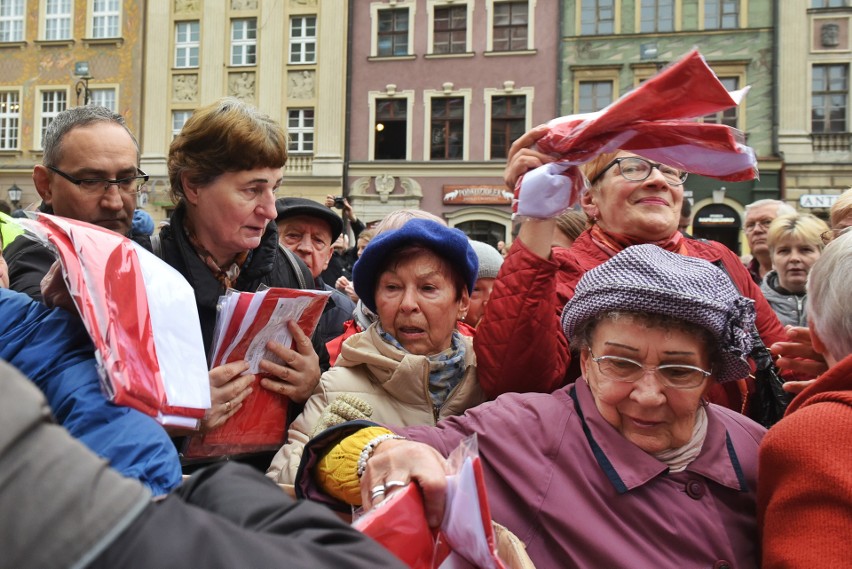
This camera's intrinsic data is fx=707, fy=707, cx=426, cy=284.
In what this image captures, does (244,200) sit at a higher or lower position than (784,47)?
lower

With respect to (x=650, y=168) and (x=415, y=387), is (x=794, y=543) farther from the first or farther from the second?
(x=650, y=168)

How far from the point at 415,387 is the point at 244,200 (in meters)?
0.75

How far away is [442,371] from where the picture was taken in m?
1.97

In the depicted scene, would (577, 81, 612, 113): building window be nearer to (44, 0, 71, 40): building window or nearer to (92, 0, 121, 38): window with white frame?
(92, 0, 121, 38): window with white frame

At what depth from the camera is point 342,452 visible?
1455mm

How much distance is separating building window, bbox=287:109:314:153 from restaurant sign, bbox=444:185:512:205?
174 inches

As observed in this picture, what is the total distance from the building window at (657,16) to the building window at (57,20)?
677 inches

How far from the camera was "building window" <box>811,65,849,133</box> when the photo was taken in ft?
58.4

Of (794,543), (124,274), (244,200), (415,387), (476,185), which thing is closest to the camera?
(124,274)

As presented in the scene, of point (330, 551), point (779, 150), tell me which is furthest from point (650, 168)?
point (779, 150)

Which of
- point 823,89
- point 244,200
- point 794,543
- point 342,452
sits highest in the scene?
point 823,89

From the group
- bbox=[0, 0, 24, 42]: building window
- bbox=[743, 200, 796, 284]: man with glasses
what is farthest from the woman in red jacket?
bbox=[0, 0, 24, 42]: building window

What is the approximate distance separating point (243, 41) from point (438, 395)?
21328mm

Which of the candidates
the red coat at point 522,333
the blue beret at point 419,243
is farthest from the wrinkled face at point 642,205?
the blue beret at point 419,243
